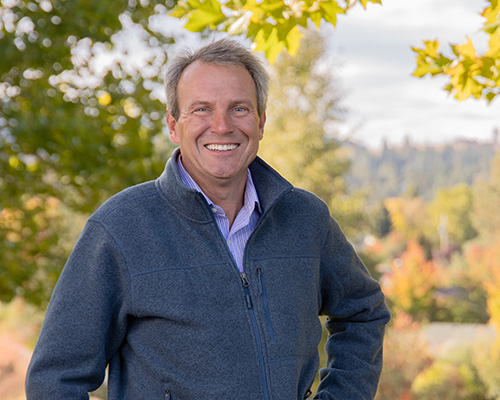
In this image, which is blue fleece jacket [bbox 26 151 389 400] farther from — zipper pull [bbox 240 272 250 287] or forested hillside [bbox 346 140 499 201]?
forested hillside [bbox 346 140 499 201]

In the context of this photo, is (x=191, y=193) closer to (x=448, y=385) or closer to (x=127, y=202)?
(x=127, y=202)

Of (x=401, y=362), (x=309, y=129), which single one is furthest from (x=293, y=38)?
(x=401, y=362)

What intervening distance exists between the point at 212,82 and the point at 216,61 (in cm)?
6

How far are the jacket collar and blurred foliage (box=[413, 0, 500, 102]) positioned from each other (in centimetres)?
69

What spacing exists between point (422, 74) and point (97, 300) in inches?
51.4

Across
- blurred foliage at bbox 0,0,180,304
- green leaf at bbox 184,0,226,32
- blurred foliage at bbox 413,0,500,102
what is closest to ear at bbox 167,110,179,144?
green leaf at bbox 184,0,226,32

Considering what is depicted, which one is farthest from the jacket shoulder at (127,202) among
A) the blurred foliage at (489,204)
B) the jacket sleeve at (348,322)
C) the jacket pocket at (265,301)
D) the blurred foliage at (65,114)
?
the blurred foliage at (489,204)

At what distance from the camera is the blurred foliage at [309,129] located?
19062 mm

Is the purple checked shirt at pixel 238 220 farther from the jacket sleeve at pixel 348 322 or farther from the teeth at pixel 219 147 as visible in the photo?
the jacket sleeve at pixel 348 322

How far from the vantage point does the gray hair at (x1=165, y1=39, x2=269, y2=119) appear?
66.6 inches

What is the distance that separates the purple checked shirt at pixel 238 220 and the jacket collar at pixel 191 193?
26 millimetres

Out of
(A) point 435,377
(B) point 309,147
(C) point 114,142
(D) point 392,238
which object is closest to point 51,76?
(C) point 114,142

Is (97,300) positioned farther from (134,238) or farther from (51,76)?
(51,76)

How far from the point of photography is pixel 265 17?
1788mm
